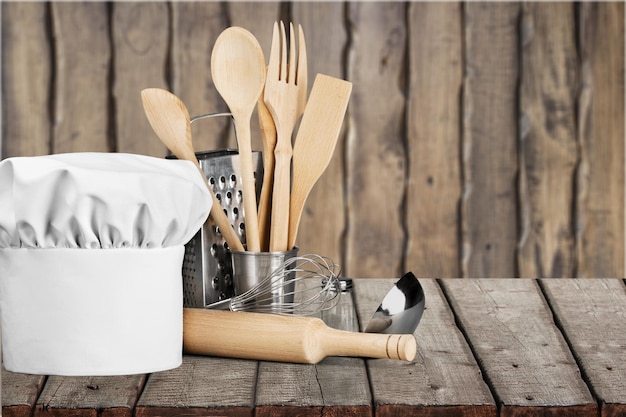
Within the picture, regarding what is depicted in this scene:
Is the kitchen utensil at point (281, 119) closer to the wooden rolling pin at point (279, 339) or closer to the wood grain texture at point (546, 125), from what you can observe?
the wooden rolling pin at point (279, 339)

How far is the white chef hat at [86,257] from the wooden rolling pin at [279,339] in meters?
0.09

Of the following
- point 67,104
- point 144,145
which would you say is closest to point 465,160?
point 144,145

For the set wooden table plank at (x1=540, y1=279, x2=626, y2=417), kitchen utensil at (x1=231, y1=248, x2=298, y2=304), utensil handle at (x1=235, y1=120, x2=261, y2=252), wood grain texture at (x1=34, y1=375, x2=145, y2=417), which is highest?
utensil handle at (x1=235, y1=120, x2=261, y2=252)

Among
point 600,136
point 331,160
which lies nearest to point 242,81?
point 331,160

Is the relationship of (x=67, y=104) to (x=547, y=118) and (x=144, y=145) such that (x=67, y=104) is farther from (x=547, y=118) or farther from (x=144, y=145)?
(x=547, y=118)

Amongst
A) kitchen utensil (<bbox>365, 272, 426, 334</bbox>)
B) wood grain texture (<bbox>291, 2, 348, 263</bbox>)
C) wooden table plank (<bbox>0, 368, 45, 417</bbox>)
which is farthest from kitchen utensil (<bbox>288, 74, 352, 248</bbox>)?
wood grain texture (<bbox>291, 2, 348, 263</bbox>)

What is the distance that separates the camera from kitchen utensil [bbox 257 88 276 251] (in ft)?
3.31

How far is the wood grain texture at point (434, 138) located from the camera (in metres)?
2.18

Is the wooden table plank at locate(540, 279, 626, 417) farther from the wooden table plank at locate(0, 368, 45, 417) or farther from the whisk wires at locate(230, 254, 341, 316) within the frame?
the wooden table plank at locate(0, 368, 45, 417)

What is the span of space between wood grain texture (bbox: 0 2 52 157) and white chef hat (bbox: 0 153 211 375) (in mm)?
1443

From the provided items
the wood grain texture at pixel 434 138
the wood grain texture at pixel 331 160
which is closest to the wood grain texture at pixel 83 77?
the wood grain texture at pixel 331 160

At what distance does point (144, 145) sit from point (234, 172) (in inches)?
46.3

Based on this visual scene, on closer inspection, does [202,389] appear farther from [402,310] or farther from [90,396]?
[402,310]

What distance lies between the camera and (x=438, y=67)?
7.17 ft
